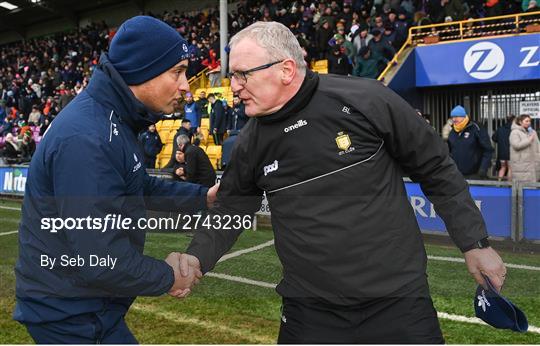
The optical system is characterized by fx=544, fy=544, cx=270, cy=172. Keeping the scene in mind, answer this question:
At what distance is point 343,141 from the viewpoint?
2.17 metres

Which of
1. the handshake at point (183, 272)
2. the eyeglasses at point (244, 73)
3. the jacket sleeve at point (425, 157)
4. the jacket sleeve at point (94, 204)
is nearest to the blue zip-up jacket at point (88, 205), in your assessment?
the jacket sleeve at point (94, 204)

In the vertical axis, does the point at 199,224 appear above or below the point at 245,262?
above

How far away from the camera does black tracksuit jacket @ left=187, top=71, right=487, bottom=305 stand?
2182 millimetres

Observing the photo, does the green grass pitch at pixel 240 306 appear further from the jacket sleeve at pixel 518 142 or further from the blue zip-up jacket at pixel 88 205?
the jacket sleeve at pixel 518 142

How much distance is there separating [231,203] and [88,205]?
2.97ft

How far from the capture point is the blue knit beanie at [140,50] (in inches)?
80.1

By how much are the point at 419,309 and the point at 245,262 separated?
476cm

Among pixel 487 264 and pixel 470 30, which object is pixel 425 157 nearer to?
pixel 487 264

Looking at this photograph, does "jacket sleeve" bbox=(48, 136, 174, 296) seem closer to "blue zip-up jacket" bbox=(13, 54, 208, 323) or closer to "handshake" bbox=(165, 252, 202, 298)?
"blue zip-up jacket" bbox=(13, 54, 208, 323)

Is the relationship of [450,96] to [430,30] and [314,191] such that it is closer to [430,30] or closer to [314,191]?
[430,30]

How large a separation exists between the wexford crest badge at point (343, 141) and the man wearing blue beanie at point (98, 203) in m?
0.69

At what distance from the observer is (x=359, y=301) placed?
2.19 meters

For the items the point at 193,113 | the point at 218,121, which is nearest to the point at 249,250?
the point at 218,121

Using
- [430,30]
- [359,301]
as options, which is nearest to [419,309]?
[359,301]
